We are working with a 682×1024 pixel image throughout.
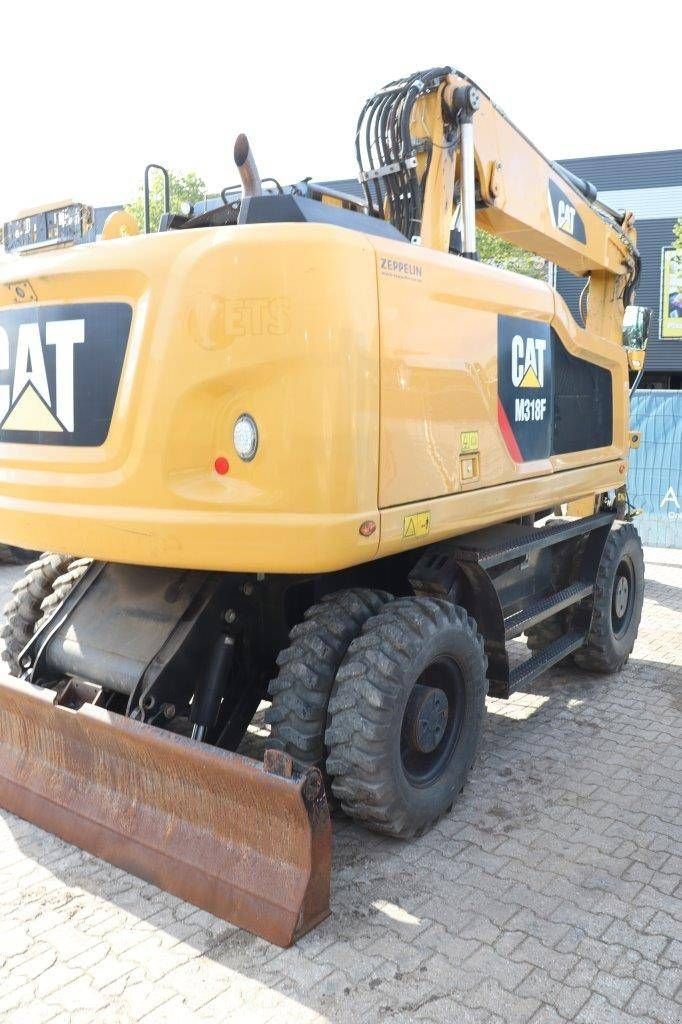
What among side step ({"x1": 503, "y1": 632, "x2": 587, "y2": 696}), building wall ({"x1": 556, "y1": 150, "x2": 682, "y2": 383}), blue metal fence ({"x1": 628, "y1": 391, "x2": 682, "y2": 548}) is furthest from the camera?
building wall ({"x1": 556, "y1": 150, "x2": 682, "y2": 383})

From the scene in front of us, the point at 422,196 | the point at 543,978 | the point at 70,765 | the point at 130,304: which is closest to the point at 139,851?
the point at 70,765

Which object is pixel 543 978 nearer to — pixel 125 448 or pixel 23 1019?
pixel 23 1019

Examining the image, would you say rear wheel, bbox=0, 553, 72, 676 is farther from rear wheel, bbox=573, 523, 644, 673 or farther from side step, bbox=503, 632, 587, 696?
rear wheel, bbox=573, 523, 644, 673

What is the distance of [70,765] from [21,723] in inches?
12.8

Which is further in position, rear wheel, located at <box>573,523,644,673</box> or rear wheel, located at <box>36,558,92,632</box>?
rear wheel, located at <box>573,523,644,673</box>

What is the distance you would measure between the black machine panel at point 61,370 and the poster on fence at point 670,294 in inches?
967

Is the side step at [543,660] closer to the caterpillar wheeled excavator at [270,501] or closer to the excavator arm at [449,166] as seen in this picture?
the caterpillar wheeled excavator at [270,501]

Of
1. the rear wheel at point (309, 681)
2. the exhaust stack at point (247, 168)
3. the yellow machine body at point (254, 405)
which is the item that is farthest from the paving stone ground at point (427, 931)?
the exhaust stack at point (247, 168)

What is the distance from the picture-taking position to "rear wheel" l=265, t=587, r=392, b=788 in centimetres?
331

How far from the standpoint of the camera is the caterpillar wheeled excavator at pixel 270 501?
9.50ft

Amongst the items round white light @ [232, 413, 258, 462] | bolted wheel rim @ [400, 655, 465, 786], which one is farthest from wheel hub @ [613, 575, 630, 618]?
round white light @ [232, 413, 258, 462]

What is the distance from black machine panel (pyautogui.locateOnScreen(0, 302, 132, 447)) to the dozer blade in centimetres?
104

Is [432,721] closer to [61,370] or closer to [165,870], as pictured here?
[165,870]

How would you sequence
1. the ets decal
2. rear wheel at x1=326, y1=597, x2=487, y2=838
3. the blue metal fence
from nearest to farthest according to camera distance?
rear wheel at x1=326, y1=597, x2=487, y2=838 → the ets decal → the blue metal fence
